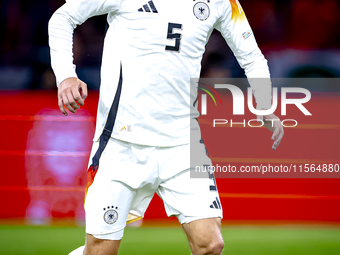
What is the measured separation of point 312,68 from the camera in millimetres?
4121

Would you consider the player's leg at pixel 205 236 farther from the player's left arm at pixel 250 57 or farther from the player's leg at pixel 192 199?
the player's left arm at pixel 250 57

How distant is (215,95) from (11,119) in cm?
177

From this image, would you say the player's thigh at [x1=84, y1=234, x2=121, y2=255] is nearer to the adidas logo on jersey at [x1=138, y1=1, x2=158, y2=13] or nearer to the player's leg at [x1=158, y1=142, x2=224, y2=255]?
the player's leg at [x1=158, y1=142, x2=224, y2=255]

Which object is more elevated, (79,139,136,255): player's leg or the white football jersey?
the white football jersey

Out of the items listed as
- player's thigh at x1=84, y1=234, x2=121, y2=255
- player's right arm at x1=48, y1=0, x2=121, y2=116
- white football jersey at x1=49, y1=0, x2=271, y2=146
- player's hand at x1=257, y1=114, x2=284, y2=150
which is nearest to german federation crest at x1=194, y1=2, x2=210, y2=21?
white football jersey at x1=49, y1=0, x2=271, y2=146

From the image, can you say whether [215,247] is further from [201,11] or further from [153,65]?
[201,11]

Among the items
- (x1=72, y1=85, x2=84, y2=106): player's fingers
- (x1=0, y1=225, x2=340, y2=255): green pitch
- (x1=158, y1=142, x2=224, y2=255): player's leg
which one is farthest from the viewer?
(x1=0, y1=225, x2=340, y2=255): green pitch

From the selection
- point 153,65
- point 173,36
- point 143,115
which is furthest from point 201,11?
point 143,115

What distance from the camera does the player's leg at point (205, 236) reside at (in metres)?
1.52

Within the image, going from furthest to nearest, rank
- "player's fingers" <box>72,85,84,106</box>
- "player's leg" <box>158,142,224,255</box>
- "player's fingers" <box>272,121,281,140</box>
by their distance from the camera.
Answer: "player's fingers" <box>272,121,281,140</box>, "player's leg" <box>158,142,224,255</box>, "player's fingers" <box>72,85,84,106</box>

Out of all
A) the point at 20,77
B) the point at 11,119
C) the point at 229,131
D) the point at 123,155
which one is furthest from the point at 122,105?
the point at 20,77

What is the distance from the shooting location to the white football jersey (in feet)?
5.10

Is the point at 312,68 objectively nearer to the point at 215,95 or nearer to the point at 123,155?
the point at 215,95

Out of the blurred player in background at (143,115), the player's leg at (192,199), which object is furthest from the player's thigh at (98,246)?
the player's leg at (192,199)
